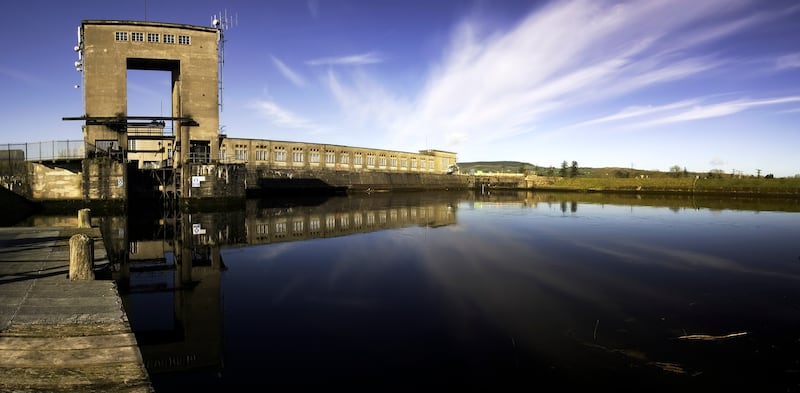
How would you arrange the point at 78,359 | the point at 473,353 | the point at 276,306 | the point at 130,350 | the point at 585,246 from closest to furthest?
the point at 78,359, the point at 130,350, the point at 473,353, the point at 276,306, the point at 585,246

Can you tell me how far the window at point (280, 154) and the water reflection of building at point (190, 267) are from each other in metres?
37.4

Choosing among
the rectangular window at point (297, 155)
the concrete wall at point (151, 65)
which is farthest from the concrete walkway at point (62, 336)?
the rectangular window at point (297, 155)

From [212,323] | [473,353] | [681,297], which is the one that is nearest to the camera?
[473,353]

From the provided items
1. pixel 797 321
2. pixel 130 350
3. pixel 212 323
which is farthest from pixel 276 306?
pixel 797 321

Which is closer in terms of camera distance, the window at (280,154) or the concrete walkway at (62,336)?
the concrete walkway at (62,336)

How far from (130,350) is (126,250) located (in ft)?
44.4

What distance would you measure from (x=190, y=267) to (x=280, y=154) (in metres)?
57.6

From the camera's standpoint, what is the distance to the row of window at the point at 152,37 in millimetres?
37438

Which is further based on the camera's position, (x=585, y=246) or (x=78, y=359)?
(x=585, y=246)

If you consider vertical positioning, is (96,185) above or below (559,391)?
above

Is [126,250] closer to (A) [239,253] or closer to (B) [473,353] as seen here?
(A) [239,253]

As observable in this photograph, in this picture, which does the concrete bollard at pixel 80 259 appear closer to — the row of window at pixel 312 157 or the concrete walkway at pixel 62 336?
the concrete walkway at pixel 62 336

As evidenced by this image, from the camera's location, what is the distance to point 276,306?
10.7 meters

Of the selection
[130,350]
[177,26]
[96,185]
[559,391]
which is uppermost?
[177,26]
